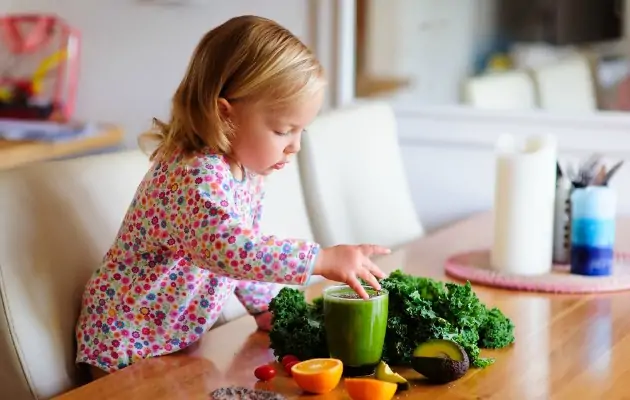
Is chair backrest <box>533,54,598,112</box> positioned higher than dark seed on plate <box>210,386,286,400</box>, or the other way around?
chair backrest <box>533,54,598,112</box>

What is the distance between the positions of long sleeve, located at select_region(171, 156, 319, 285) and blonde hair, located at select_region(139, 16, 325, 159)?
0.27 ft

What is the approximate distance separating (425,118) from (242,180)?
1328 millimetres

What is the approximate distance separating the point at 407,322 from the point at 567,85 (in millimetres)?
1517

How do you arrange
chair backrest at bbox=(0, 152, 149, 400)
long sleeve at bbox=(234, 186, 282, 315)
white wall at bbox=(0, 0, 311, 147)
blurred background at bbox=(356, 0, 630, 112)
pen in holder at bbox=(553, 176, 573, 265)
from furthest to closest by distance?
white wall at bbox=(0, 0, 311, 147), blurred background at bbox=(356, 0, 630, 112), pen in holder at bbox=(553, 176, 573, 265), long sleeve at bbox=(234, 186, 282, 315), chair backrest at bbox=(0, 152, 149, 400)

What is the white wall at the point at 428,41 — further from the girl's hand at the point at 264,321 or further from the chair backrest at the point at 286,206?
the girl's hand at the point at 264,321

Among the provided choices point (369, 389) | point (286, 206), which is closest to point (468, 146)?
point (286, 206)

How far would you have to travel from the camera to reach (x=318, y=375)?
1.42 m

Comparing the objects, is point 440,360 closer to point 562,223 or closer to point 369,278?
point 369,278

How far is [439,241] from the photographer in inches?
95.3

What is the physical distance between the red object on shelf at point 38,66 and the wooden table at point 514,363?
163 cm

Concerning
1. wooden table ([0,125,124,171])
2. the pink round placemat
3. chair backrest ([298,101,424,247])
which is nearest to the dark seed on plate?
the pink round placemat

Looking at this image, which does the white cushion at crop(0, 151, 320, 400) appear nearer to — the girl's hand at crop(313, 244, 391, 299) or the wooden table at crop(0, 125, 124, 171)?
the girl's hand at crop(313, 244, 391, 299)

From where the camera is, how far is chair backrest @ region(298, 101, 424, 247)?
2488mm

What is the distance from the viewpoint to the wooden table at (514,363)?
144cm
